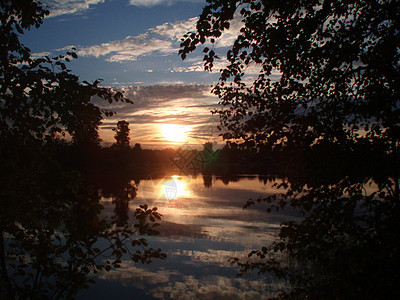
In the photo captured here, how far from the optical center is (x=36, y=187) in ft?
14.1

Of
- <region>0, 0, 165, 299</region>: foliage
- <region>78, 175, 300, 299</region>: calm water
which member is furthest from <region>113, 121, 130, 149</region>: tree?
<region>0, 0, 165, 299</region>: foliage

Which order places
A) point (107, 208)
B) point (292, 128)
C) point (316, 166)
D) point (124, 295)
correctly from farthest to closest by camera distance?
point (107, 208) → point (124, 295) → point (292, 128) → point (316, 166)

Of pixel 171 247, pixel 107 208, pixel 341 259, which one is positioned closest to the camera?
pixel 341 259

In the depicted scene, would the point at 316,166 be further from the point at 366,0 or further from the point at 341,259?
the point at 366,0

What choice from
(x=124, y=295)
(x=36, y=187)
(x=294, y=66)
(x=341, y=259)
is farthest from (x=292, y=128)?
(x=124, y=295)

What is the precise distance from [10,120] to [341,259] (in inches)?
189

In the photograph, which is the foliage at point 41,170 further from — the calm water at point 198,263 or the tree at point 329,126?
the calm water at point 198,263

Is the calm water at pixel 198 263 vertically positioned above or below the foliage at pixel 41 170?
below

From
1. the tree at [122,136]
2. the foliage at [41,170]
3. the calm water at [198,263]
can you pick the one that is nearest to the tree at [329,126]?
the foliage at [41,170]

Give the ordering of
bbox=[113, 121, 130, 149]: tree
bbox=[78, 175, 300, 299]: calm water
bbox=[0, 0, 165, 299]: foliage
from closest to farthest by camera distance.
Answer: bbox=[0, 0, 165, 299]: foliage → bbox=[78, 175, 300, 299]: calm water → bbox=[113, 121, 130, 149]: tree

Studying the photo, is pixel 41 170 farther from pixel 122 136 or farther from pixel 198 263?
pixel 122 136

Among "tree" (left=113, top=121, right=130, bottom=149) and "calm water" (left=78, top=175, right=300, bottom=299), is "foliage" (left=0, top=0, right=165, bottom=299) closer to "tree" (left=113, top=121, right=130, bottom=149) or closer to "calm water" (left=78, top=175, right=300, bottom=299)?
"calm water" (left=78, top=175, right=300, bottom=299)

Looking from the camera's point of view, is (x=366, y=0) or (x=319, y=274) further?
(x=319, y=274)

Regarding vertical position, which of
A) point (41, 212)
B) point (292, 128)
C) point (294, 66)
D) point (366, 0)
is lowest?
point (41, 212)
